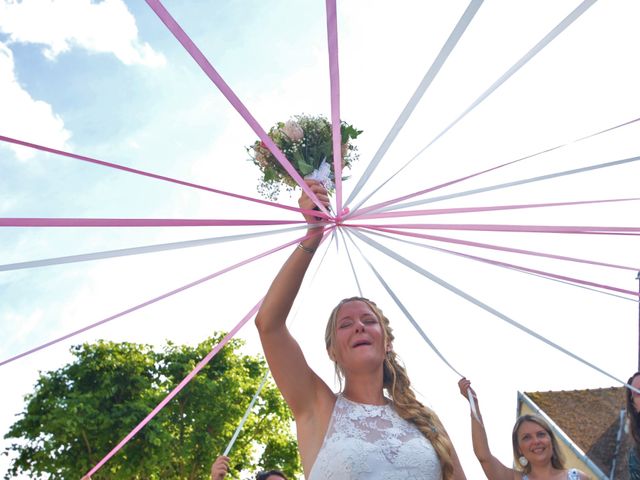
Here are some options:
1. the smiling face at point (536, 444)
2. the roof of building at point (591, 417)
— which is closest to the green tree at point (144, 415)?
the roof of building at point (591, 417)

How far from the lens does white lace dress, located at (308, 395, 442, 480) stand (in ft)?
7.43

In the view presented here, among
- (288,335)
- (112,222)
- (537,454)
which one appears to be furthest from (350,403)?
(537,454)

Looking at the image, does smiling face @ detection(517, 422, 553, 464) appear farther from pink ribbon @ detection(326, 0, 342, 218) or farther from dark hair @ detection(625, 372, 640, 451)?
pink ribbon @ detection(326, 0, 342, 218)

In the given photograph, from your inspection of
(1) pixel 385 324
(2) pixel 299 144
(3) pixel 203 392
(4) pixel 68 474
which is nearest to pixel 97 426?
(4) pixel 68 474

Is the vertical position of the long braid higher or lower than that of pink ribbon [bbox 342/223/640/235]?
lower

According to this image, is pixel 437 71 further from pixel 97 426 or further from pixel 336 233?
pixel 97 426

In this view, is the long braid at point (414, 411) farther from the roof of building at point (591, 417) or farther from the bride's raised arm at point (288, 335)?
the roof of building at point (591, 417)

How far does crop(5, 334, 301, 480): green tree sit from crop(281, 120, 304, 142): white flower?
49.9 ft

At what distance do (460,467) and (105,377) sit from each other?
1860 centimetres

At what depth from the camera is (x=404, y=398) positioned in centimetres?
273

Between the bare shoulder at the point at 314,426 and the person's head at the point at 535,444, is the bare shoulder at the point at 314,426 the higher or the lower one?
the lower one

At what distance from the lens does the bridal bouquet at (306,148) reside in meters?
4.39

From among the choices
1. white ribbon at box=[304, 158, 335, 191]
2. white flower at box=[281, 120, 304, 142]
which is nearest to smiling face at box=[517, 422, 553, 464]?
white ribbon at box=[304, 158, 335, 191]

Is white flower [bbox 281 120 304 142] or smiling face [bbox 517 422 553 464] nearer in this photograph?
smiling face [bbox 517 422 553 464]
